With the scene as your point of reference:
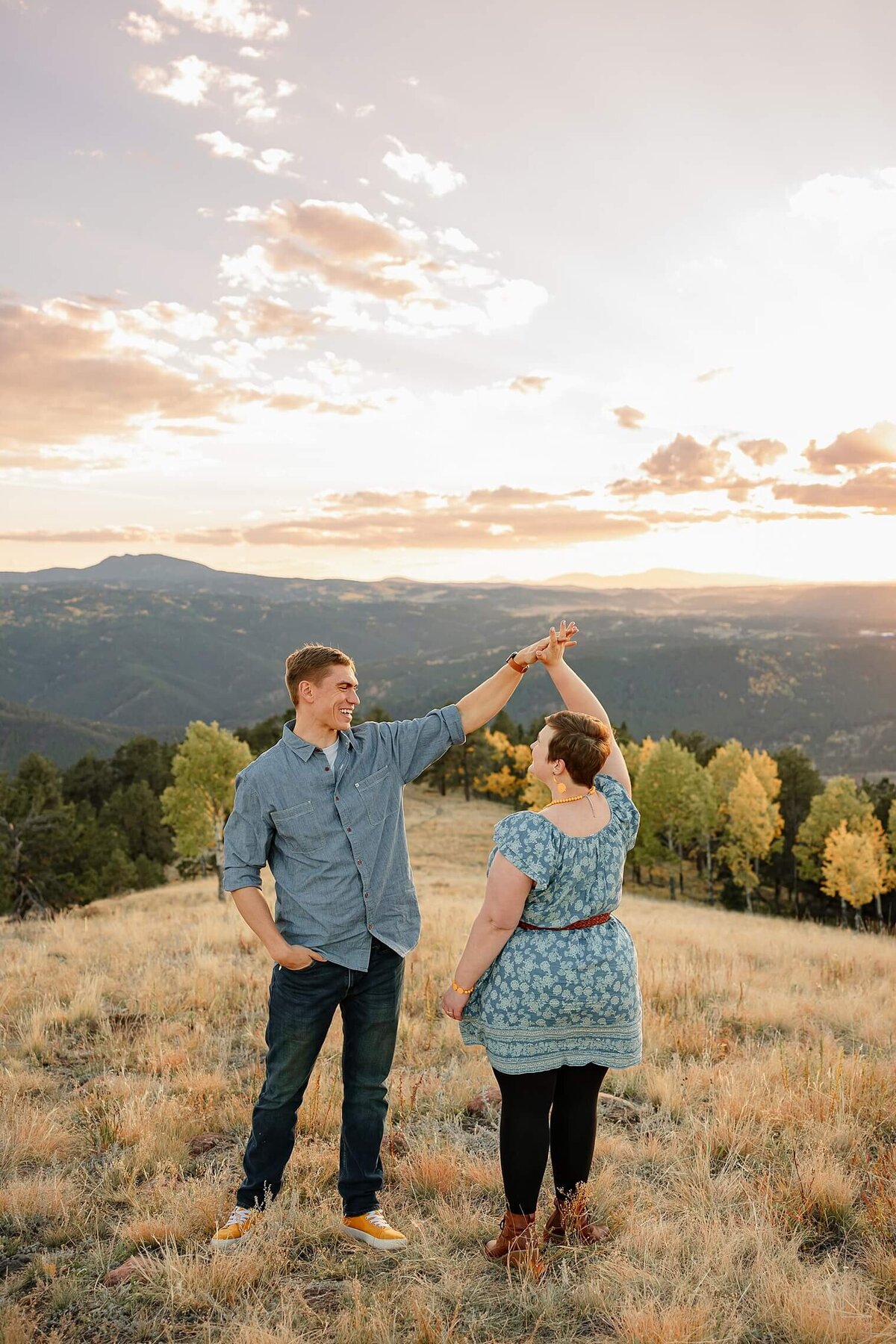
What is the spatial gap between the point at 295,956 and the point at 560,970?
1300mm

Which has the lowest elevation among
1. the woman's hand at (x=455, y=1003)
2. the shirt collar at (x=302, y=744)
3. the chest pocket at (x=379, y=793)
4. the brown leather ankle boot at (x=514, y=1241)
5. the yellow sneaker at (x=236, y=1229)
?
the yellow sneaker at (x=236, y=1229)

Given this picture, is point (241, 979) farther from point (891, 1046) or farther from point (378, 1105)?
point (891, 1046)

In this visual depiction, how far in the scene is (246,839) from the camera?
406 centimetres

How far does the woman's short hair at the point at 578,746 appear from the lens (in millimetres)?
3697

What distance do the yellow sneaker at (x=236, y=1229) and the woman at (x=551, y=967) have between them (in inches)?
47.9

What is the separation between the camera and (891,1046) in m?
6.95

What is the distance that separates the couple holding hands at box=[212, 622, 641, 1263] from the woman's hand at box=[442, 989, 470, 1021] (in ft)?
0.04

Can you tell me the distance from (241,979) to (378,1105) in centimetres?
465

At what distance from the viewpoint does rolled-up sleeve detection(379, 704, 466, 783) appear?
14.7 ft

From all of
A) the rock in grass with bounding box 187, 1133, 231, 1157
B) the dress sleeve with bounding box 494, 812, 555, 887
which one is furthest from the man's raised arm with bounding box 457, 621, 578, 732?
the rock in grass with bounding box 187, 1133, 231, 1157

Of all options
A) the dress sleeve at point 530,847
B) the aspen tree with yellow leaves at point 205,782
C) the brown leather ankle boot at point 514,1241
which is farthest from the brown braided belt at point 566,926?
the aspen tree with yellow leaves at point 205,782

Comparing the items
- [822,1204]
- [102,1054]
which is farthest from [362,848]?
[102,1054]

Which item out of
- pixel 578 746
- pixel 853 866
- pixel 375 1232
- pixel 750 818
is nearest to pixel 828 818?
pixel 750 818

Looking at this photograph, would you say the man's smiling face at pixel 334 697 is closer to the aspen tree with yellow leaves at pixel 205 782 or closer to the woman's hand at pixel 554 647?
the woman's hand at pixel 554 647
